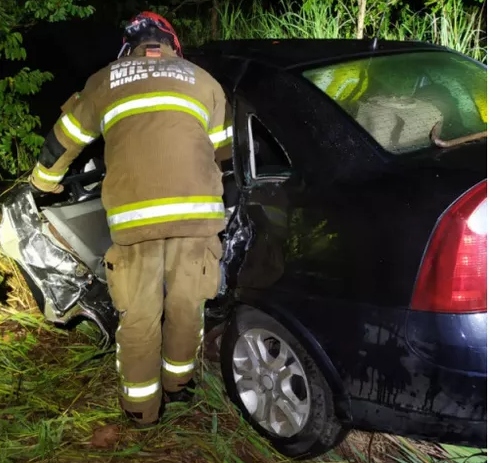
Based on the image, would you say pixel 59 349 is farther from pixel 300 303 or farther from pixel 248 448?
pixel 300 303

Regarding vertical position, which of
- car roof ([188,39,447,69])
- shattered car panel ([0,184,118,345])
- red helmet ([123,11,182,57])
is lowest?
shattered car panel ([0,184,118,345])

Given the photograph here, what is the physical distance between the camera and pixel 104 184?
2.75 metres

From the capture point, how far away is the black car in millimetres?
2117

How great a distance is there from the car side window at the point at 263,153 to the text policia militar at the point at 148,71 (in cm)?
33

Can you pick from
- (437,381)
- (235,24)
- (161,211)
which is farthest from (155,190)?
(235,24)

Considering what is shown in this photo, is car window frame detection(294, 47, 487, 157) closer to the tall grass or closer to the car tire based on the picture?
the car tire

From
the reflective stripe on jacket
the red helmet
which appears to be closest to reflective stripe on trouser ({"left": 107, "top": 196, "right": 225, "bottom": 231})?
the reflective stripe on jacket

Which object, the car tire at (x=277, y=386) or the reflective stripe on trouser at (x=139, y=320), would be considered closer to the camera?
the car tire at (x=277, y=386)

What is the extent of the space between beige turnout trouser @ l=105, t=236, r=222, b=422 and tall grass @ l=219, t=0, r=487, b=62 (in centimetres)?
367

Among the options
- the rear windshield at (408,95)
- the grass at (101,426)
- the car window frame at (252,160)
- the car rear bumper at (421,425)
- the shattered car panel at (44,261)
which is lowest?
the grass at (101,426)

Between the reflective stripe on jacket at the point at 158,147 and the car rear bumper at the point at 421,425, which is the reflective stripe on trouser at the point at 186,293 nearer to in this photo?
the reflective stripe on jacket at the point at 158,147

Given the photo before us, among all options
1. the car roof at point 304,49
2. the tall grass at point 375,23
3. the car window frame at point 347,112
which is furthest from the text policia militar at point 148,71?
the tall grass at point 375,23

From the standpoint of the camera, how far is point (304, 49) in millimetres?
3020

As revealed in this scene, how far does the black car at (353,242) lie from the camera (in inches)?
83.4
